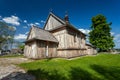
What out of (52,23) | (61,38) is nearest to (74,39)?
(61,38)

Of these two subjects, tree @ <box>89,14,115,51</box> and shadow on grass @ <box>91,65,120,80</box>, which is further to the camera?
tree @ <box>89,14,115,51</box>

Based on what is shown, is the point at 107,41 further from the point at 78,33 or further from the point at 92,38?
the point at 78,33

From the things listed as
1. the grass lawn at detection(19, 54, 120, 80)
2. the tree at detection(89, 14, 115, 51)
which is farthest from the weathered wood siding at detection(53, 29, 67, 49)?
the tree at detection(89, 14, 115, 51)

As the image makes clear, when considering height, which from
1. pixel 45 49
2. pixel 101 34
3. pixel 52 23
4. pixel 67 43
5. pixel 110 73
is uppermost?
pixel 52 23

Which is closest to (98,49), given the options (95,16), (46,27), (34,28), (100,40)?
Answer: (100,40)

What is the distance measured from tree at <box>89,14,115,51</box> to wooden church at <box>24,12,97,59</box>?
14842mm

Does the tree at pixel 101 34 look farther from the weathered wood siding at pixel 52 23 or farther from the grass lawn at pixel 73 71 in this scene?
the grass lawn at pixel 73 71

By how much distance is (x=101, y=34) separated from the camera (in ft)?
122

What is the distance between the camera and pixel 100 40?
36.7m

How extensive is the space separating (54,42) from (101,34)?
22964 mm

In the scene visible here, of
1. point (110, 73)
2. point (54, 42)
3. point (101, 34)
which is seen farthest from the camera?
point (101, 34)

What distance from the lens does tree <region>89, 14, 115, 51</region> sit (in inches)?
1428

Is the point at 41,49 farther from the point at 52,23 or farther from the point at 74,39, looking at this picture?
the point at 52,23

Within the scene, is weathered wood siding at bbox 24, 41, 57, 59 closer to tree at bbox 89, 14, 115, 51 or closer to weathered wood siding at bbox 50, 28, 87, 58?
weathered wood siding at bbox 50, 28, 87, 58
